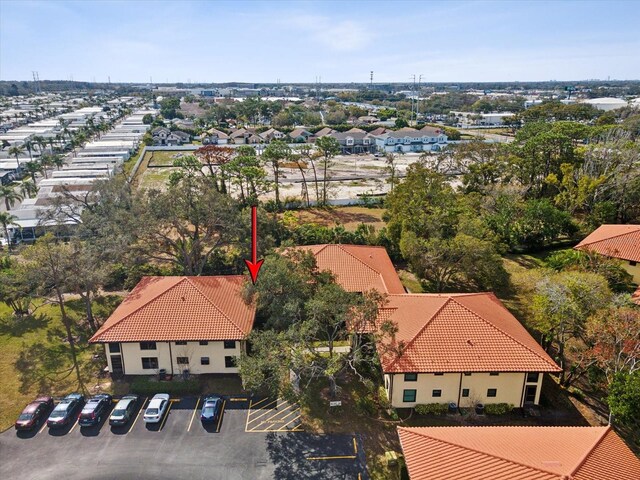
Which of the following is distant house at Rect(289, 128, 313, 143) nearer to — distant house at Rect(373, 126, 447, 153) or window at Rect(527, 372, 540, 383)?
distant house at Rect(373, 126, 447, 153)

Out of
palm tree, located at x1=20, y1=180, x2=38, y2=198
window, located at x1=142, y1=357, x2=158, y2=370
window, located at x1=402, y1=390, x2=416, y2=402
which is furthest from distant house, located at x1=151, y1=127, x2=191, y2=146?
window, located at x1=402, y1=390, x2=416, y2=402

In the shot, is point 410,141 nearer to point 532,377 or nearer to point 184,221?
point 184,221

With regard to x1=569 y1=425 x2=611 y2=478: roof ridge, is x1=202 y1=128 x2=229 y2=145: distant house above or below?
above

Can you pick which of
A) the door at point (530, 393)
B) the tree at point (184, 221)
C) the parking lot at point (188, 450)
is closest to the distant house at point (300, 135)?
the tree at point (184, 221)

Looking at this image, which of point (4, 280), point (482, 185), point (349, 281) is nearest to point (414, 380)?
point (349, 281)

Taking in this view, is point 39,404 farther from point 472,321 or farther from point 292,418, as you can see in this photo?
point 472,321

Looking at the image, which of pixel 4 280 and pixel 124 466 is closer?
pixel 124 466
